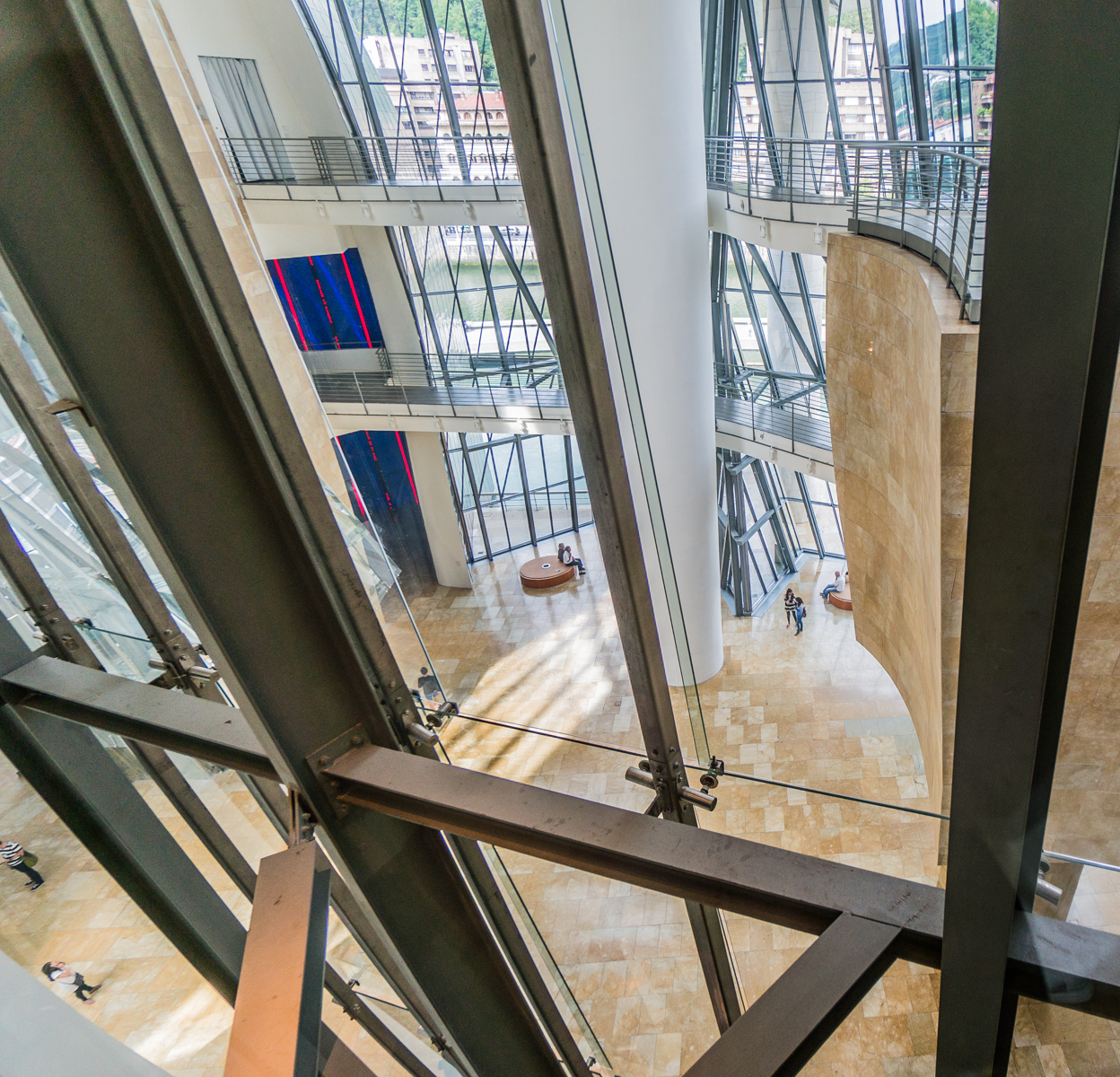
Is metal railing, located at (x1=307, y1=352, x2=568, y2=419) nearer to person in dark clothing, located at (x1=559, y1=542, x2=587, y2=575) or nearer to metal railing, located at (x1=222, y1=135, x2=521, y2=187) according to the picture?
metal railing, located at (x1=222, y1=135, x2=521, y2=187)

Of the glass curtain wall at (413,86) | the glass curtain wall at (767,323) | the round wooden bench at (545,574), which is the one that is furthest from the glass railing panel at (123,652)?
the glass curtain wall at (767,323)

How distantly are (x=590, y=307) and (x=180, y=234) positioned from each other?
1080mm

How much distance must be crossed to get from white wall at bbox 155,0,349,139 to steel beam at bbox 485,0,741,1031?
3355mm

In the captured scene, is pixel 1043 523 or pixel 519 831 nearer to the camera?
pixel 1043 523

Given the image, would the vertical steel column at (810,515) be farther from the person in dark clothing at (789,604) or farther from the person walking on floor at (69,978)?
the person walking on floor at (69,978)

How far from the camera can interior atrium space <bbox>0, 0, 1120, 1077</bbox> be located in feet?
3.26

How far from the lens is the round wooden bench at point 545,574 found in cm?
1326

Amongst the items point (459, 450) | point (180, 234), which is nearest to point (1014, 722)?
point (180, 234)

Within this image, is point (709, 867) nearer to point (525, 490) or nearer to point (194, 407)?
point (194, 407)

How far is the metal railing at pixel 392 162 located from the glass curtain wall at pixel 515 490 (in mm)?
6142

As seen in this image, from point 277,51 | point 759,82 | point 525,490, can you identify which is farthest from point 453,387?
point 759,82

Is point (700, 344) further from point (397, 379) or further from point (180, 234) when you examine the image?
point (180, 234)

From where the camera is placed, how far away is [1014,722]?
107 centimetres

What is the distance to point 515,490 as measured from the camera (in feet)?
57.1
